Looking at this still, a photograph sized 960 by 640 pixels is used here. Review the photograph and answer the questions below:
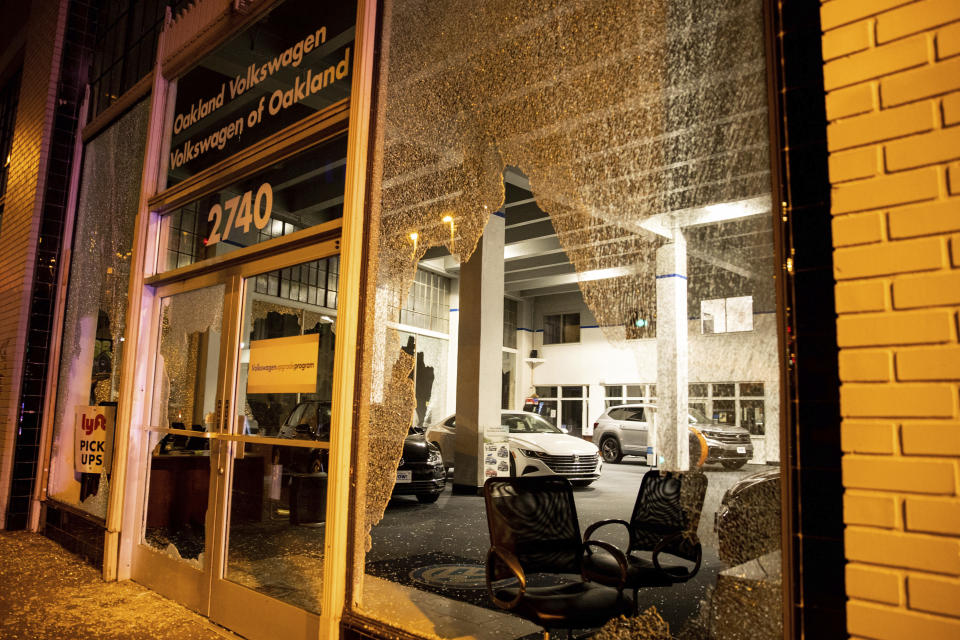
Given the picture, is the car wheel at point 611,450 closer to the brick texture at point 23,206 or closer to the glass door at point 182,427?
the glass door at point 182,427

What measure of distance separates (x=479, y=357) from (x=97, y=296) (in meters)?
6.24

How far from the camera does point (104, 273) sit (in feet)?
19.1

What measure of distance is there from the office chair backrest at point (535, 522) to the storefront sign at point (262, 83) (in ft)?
7.69

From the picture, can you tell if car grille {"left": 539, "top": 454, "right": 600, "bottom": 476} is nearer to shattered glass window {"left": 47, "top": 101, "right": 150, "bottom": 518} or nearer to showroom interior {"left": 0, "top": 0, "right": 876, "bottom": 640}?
showroom interior {"left": 0, "top": 0, "right": 876, "bottom": 640}

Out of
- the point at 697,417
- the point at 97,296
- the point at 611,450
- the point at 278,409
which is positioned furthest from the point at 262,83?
the point at 611,450

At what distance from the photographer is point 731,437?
71.8 inches

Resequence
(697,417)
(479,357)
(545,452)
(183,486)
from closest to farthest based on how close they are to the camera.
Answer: (697,417), (183,486), (545,452), (479,357)

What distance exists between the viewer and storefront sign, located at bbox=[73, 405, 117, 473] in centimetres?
521

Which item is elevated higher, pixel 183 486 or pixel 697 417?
pixel 697 417

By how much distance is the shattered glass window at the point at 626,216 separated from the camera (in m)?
1.85

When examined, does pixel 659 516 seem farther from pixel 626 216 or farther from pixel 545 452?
pixel 545 452

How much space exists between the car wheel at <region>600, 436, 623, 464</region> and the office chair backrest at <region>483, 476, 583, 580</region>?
1151 centimetres

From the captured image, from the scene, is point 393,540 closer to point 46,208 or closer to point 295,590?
point 295,590

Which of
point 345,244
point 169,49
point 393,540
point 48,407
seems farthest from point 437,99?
point 48,407
